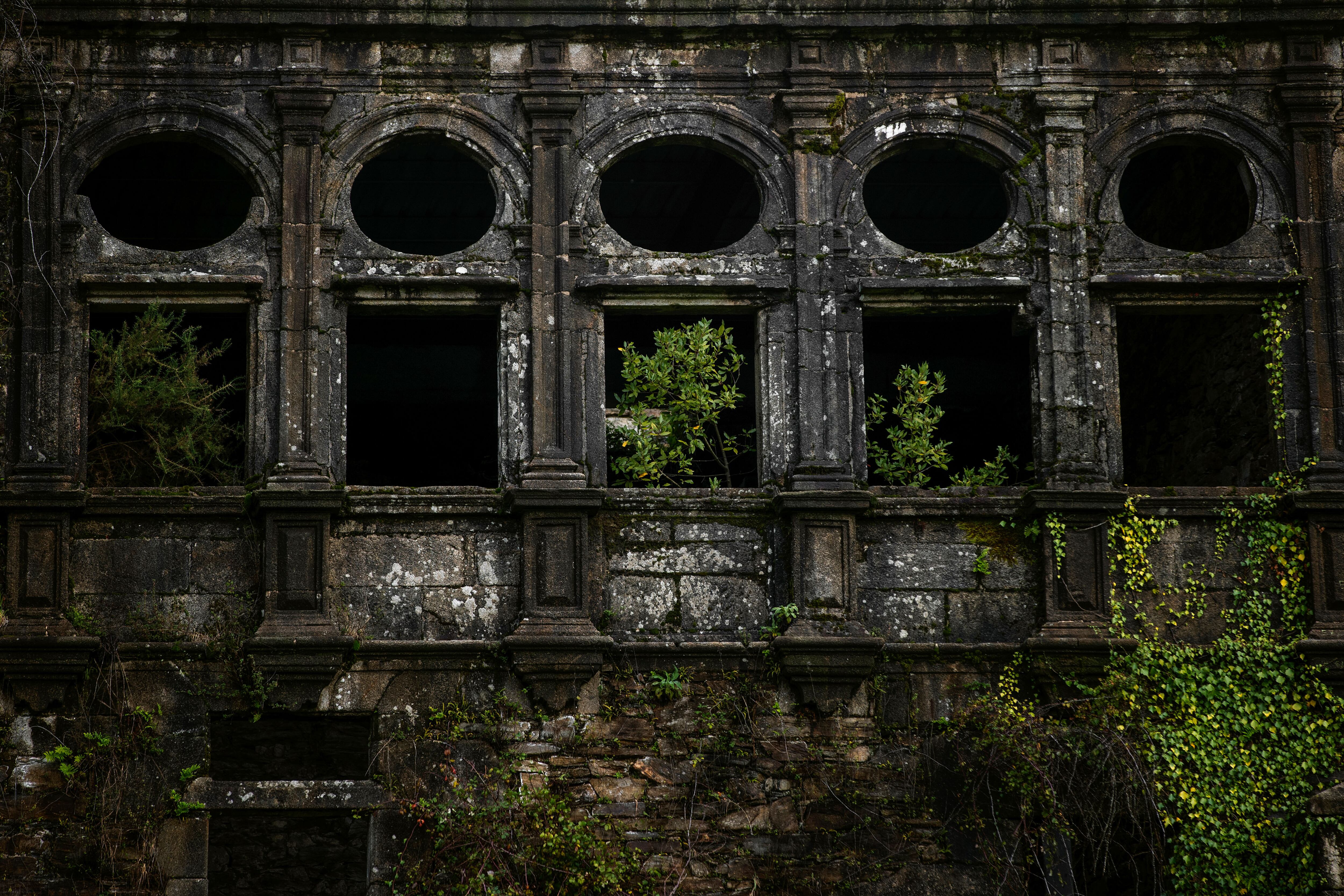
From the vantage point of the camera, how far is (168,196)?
36.8 ft

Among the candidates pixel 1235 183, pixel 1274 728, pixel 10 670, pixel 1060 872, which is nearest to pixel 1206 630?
pixel 1274 728

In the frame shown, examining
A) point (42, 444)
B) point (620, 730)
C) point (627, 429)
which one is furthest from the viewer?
point (627, 429)

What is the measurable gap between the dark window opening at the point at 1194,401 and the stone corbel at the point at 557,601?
12.3 ft

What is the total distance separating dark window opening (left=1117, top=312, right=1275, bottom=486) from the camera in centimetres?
953

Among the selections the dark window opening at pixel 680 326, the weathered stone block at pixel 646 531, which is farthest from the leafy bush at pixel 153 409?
the dark window opening at pixel 680 326

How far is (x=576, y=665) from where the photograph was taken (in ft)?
27.2

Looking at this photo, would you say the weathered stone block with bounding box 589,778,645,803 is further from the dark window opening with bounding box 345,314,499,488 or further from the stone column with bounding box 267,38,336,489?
the dark window opening with bounding box 345,314,499,488

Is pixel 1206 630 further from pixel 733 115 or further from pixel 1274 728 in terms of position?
pixel 733 115

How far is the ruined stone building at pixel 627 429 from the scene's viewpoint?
325 inches

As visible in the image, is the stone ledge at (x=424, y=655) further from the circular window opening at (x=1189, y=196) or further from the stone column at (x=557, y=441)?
the circular window opening at (x=1189, y=196)

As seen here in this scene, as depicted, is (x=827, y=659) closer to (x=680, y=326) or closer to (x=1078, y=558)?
(x=1078, y=558)

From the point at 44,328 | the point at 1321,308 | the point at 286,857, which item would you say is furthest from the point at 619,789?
the point at 1321,308

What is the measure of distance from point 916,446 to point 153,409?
15.4 ft

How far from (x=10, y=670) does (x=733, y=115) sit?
5.47 metres
